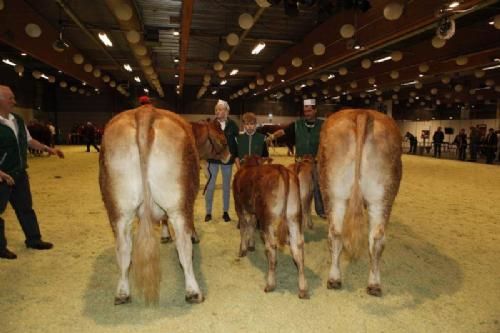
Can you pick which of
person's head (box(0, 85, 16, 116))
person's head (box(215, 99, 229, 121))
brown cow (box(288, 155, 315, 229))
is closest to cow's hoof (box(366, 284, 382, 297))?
brown cow (box(288, 155, 315, 229))

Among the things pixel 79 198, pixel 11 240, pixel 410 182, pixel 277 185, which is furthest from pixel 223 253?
pixel 410 182

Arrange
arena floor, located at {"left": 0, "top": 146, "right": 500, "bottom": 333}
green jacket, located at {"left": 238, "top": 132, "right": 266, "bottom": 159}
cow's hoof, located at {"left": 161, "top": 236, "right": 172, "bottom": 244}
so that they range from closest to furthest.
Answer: arena floor, located at {"left": 0, "top": 146, "right": 500, "bottom": 333} < cow's hoof, located at {"left": 161, "top": 236, "right": 172, "bottom": 244} < green jacket, located at {"left": 238, "top": 132, "right": 266, "bottom": 159}

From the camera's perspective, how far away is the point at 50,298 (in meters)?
3.23

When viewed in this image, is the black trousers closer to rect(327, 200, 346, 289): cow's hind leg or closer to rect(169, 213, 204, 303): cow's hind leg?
rect(169, 213, 204, 303): cow's hind leg

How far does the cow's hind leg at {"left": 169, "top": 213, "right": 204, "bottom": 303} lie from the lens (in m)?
3.06

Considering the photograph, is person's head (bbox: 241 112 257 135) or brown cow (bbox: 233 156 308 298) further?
person's head (bbox: 241 112 257 135)

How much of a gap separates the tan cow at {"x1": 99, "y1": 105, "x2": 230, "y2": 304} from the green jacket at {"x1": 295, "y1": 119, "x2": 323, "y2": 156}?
2.59 metres

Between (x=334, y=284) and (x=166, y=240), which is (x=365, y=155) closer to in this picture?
(x=334, y=284)

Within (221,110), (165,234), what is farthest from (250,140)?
(165,234)

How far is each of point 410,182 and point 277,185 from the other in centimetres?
836

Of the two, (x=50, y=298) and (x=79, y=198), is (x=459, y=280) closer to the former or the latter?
(x=50, y=298)

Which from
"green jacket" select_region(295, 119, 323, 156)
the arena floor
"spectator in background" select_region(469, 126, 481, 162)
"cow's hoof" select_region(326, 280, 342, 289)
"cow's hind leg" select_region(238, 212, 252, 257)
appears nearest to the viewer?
the arena floor

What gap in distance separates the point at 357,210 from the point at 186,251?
155cm

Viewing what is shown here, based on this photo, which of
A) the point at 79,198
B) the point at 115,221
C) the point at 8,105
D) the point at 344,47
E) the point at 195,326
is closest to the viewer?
the point at 195,326
